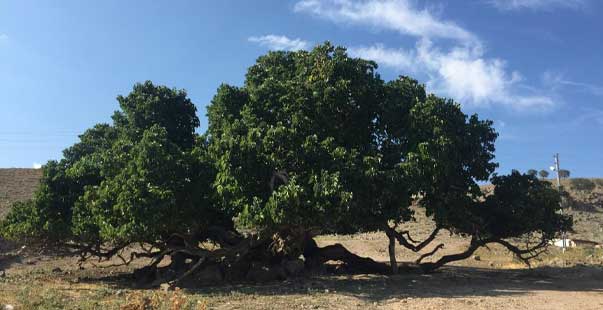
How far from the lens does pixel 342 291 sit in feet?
55.9

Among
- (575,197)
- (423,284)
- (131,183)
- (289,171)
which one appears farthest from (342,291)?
(575,197)

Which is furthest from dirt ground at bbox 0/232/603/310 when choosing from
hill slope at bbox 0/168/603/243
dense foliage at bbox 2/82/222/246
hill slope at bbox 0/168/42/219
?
hill slope at bbox 0/168/42/219

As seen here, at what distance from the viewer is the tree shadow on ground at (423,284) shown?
1688cm

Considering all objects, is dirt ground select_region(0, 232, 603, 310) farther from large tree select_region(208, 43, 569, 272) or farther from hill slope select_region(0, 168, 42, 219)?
hill slope select_region(0, 168, 42, 219)

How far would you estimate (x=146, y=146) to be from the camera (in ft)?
56.5

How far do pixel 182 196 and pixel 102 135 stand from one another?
8.52 meters

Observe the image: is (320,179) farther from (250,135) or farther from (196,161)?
(196,161)

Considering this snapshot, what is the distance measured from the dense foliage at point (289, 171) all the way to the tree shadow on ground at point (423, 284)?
1.46 meters

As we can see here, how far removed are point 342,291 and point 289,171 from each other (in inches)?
167

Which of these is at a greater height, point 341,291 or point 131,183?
point 131,183

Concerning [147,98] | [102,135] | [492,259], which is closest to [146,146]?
[147,98]

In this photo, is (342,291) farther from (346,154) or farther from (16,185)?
(16,185)

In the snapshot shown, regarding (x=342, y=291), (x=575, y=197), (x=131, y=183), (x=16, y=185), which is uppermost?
(x=575, y=197)

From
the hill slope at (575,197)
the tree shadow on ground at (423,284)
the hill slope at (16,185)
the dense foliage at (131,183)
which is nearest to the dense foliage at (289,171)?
the dense foliage at (131,183)
